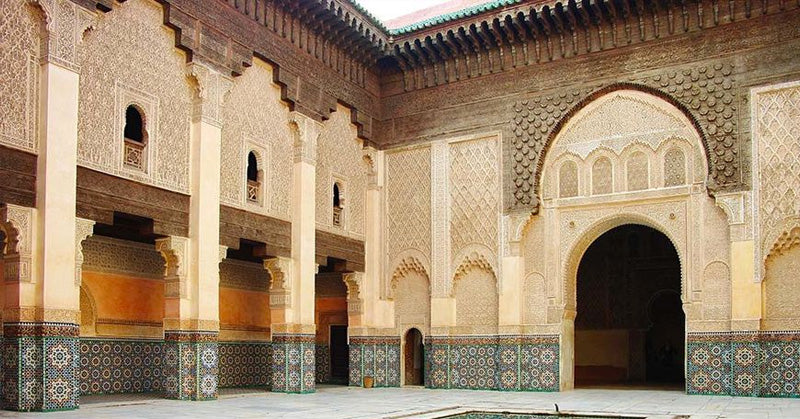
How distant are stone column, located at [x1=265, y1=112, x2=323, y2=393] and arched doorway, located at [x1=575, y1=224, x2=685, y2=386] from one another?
5088 mm

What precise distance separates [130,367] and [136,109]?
301 cm

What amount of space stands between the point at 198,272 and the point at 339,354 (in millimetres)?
4557

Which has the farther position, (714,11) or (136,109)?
(714,11)

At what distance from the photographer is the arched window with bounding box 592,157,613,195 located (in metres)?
10.4

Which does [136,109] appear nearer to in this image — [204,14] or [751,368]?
[204,14]

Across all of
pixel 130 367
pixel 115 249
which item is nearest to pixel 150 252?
pixel 115 249

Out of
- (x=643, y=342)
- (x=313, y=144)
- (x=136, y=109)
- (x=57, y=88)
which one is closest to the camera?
(x=57, y=88)

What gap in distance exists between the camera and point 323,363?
12.7 meters

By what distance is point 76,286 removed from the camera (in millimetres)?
7184

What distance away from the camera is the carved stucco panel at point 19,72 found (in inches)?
268

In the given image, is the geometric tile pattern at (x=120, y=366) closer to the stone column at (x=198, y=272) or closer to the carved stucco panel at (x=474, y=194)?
the stone column at (x=198, y=272)

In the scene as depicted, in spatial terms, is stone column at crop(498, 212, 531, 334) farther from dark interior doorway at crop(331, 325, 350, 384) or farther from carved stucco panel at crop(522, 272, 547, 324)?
dark interior doorway at crop(331, 325, 350, 384)

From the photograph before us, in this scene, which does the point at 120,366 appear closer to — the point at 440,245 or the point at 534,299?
the point at 440,245

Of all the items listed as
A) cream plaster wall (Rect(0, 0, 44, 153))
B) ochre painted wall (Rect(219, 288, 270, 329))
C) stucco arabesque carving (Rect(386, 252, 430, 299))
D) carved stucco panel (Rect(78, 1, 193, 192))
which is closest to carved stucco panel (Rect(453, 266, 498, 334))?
stucco arabesque carving (Rect(386, 252, 430, 299))
